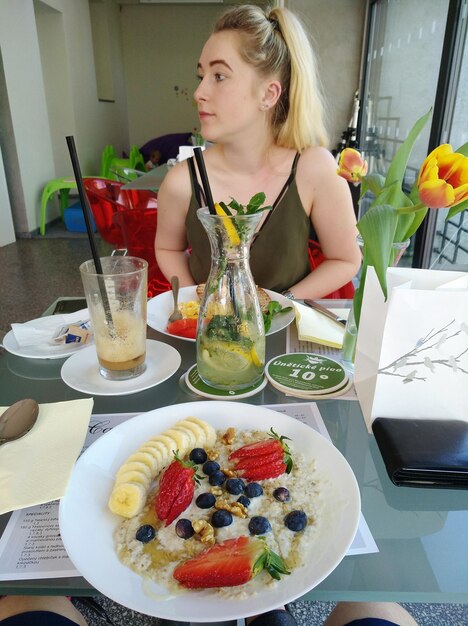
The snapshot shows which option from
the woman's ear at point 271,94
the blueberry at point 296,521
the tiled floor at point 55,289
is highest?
the woman's ear at point 271,94

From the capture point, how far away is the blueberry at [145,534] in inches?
20.5

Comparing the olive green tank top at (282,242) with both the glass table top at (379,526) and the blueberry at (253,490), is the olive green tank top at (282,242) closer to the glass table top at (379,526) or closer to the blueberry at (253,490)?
the glass table top at (379,526)

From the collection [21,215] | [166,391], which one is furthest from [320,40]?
[166,391]

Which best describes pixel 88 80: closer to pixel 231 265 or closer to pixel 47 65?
pixel 47 65

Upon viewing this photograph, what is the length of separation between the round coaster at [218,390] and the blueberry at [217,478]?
231mm

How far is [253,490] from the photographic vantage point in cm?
58

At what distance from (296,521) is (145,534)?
0.17 meters

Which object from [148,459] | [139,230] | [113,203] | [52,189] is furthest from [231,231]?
[52,189]

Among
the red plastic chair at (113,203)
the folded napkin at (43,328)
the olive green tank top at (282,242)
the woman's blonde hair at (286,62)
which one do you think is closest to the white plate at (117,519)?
the folded napkin at (43,328)

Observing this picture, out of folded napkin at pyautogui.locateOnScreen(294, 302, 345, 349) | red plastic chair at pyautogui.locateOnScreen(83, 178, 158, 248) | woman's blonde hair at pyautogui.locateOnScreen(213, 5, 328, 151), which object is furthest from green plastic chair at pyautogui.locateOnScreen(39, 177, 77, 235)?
folded napkin at pyautogui.locateOnScreen(294, 302, 345, 349)

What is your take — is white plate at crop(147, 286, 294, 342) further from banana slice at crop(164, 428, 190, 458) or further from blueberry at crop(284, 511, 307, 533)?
blueberry at crop(284, 511, 307, 533)

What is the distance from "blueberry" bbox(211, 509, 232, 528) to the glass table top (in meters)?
0.12

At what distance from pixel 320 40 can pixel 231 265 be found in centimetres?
532

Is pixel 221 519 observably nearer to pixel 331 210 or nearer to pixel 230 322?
pixel 230 322
